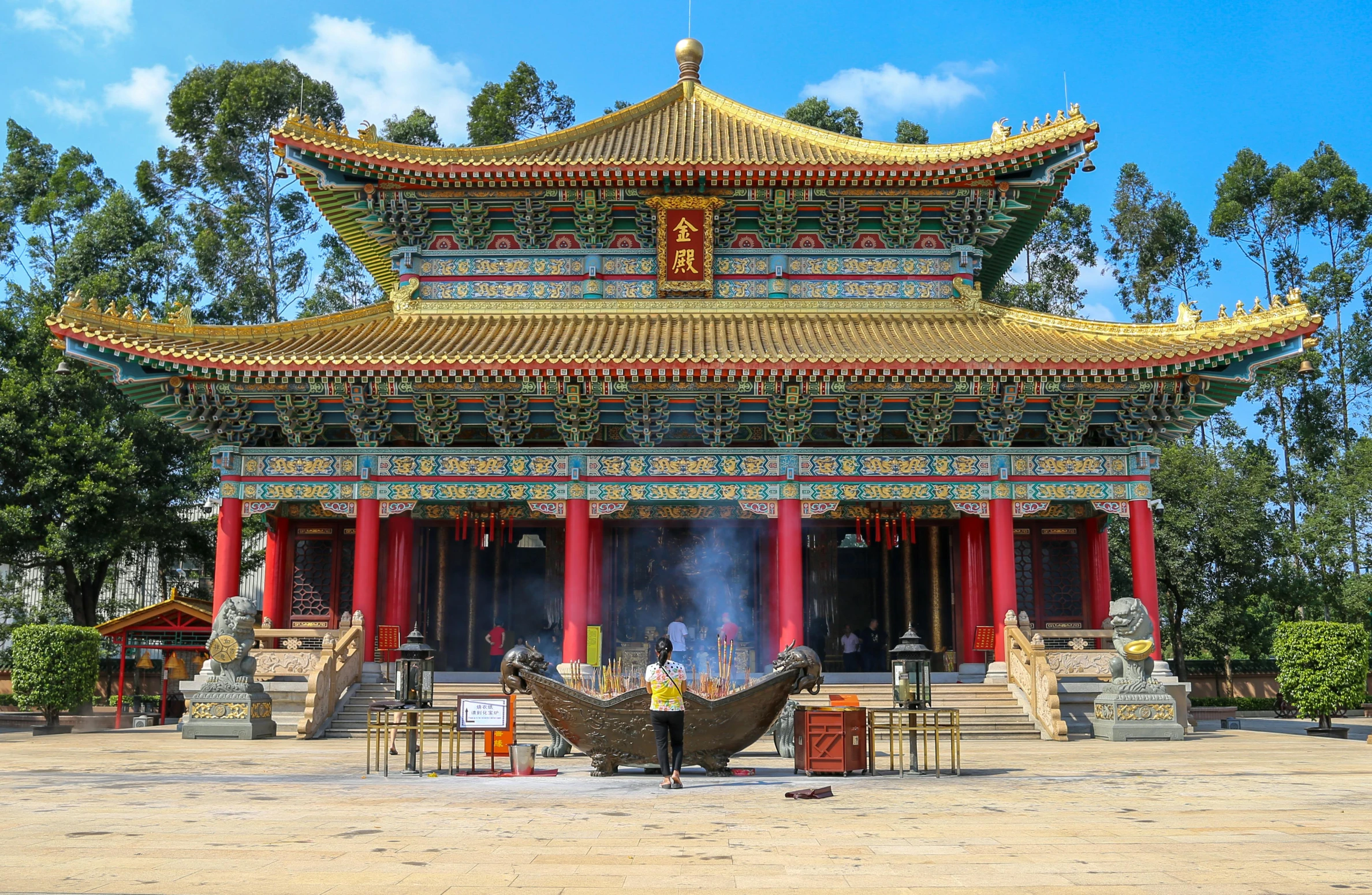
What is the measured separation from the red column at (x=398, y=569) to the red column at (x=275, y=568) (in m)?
1.85

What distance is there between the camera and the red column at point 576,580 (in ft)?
56.7

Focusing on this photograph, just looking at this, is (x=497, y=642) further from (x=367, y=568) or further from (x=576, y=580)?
(x=576, y=580)

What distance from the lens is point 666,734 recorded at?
10078mm

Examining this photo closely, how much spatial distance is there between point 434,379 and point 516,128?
27454 mm

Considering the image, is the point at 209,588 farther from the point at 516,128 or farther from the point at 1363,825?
the point at 1363,825

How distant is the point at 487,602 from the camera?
20.3m

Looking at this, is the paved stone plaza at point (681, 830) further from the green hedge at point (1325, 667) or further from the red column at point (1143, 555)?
the green hedge at point (1325, 667)

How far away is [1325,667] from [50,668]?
20.6 metres

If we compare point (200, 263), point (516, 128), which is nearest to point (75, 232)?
point (200, 263)

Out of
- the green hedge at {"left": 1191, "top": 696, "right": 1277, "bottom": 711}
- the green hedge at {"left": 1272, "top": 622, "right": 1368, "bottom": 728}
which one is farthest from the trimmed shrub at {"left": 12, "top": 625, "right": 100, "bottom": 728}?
the green hedge at {"left": 1191, "top": 696, "right": 1277, "bottom": 711}

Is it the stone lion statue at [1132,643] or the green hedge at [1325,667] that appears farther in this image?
the green hedge at [1325,667]

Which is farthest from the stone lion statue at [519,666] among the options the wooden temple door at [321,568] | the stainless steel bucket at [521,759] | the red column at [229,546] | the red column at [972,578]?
the red column at [972,578]

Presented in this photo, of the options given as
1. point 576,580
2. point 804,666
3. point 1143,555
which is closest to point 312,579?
point 576,580

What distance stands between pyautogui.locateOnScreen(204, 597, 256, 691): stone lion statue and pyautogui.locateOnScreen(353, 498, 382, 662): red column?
203cm
